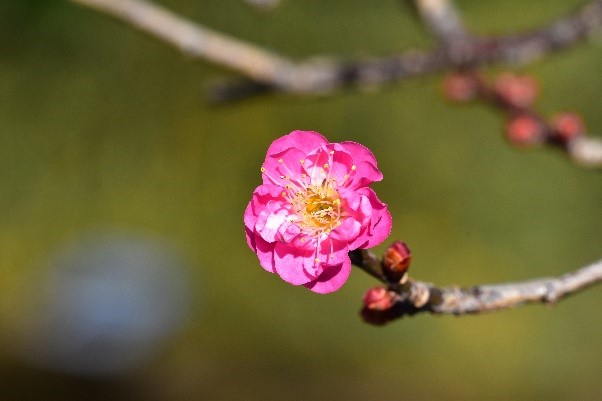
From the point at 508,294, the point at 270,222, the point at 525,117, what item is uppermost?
the point at 525,117

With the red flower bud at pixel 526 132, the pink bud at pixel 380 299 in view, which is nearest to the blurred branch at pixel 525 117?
the red flower bud at pixel 526 132

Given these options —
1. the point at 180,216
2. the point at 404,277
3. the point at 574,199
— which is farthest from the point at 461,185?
the point at 404,277

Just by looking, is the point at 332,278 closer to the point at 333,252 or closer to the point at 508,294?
the point at 333,252

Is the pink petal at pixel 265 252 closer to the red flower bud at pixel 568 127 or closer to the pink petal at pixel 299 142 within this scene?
the pink petal at pixel 299 142

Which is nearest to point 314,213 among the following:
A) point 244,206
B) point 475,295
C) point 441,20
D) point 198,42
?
point 475,295

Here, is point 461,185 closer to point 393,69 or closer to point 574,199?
point 574,199
